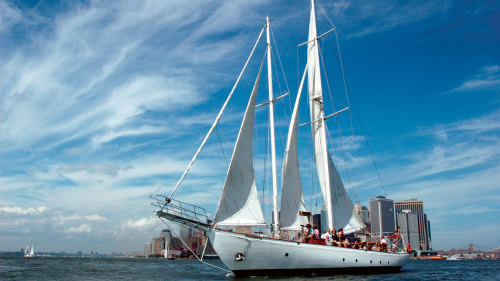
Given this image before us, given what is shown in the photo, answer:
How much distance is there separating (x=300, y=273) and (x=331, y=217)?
27.7 feet

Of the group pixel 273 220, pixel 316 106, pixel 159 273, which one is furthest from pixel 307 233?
pixel 159 273

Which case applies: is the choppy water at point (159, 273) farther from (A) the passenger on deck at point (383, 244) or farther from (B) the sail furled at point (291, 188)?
(B) the sail furled at point (291, 188)

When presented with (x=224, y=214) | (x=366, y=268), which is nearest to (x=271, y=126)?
(x=224, y=214)

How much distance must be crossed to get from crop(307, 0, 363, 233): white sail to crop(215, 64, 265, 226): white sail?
1003cm

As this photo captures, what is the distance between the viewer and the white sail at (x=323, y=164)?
3857cm

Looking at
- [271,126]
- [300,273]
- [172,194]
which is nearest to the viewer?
[172,194]

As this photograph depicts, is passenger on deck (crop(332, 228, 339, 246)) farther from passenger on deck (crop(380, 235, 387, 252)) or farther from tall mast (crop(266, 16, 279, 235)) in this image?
passenger on deck (crop(380, 235, 387, 252))

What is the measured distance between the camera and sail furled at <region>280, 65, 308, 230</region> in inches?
1318

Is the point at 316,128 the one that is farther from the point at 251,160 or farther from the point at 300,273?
the point at 300,273

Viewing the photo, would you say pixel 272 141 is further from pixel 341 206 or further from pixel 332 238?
pixel 341 206

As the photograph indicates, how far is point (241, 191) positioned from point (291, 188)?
19.8 feet

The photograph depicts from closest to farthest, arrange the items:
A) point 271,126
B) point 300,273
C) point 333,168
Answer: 1. point 300,273
2. point 271,126
3. point 333,168

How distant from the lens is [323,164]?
39.2 m

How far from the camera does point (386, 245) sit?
40812mm
